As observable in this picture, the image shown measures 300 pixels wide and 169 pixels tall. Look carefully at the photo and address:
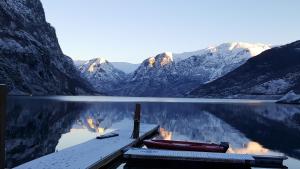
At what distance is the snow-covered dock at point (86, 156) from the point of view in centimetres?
2773

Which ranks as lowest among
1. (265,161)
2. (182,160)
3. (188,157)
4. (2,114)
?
(265,161)

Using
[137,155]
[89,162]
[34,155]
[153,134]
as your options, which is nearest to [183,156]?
[137,155]

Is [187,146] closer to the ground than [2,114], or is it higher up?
closer to the ground

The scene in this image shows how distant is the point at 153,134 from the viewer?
64.7 metres

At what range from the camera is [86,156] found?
31.6 metres

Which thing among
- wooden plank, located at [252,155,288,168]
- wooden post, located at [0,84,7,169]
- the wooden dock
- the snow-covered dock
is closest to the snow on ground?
the snow-covered dock

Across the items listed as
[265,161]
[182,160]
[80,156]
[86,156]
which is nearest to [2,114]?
[86,156]

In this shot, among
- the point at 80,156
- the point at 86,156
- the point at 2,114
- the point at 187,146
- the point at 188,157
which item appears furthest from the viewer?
the point at 187,146

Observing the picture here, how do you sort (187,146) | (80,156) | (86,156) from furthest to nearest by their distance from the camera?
1. (187,146)
2. (80,156)
3. (86,156)

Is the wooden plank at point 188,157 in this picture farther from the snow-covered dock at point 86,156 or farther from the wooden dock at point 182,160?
the snow-covered dock at point 86,156

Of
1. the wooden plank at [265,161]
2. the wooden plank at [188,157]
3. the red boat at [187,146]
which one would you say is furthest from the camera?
the red boat at [187,146]

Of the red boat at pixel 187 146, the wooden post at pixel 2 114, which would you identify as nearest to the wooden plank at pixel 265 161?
the red boat at pixel 187 146

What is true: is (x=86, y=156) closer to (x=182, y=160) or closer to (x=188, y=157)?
(x=182, y=160)

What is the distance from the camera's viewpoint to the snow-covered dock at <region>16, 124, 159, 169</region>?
2773cm
